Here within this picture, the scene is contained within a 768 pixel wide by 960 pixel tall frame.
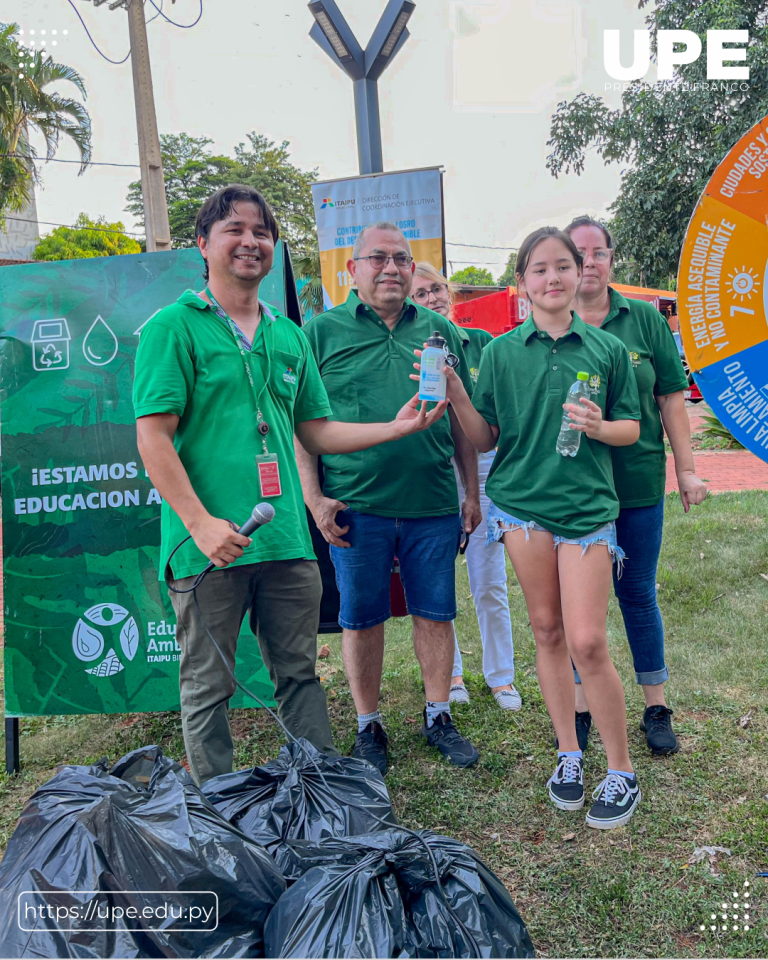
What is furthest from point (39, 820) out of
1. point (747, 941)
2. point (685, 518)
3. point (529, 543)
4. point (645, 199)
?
point (645, 199)

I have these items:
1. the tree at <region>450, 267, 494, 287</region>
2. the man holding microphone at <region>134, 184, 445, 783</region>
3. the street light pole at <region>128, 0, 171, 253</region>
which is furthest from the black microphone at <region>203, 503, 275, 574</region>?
the tree at <region>450, 267, 494, 287</region>

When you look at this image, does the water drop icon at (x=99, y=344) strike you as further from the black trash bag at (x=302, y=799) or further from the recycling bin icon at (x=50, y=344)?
the black trash bag at (x=302, y=799)

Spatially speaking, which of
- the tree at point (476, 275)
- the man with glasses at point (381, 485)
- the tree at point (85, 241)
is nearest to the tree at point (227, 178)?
the tree at point (85, 241)

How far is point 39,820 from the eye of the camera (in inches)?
65.3

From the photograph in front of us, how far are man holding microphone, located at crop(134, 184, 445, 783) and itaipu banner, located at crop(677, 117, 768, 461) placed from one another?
1.34m

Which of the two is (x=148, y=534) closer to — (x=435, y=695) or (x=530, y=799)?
(x=435, y=695)

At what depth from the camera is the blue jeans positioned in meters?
3.07

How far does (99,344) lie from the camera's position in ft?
11.1

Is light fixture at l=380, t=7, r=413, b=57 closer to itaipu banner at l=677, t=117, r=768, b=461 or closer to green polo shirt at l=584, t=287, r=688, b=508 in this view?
green polo shirt at l=584, t=287, r=688, b=508

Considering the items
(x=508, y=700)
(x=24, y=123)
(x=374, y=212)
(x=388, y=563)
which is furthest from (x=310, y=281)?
(x=388, y=563)

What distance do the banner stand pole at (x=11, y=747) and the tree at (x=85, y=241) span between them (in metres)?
32.2

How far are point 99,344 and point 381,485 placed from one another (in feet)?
4.67

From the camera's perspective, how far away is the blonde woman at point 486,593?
12.8 feet

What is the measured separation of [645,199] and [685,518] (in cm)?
1107
